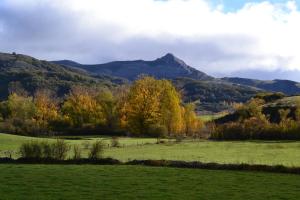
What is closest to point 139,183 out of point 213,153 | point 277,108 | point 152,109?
point 213,153

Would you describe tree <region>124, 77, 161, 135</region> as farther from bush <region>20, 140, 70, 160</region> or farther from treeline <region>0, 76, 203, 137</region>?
bush <region>20, 140, 70, 160</region>

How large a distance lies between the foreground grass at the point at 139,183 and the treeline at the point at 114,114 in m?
79.5

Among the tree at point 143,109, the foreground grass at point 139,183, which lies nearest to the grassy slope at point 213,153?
the foreground grass at point 139,183

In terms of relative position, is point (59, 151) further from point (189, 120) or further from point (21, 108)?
point (21, 108)

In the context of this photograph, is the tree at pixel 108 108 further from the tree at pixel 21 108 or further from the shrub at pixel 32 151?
the shrub at pixel 32 151

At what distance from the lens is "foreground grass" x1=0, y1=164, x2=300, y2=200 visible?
80.4ft

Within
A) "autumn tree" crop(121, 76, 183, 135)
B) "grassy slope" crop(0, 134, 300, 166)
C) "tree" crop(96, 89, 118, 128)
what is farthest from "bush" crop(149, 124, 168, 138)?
"grassy slope" crop(0, 134, 300, 166)

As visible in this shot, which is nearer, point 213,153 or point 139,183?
point 139,183

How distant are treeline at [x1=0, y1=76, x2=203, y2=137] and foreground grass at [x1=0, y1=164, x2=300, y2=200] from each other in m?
79.5

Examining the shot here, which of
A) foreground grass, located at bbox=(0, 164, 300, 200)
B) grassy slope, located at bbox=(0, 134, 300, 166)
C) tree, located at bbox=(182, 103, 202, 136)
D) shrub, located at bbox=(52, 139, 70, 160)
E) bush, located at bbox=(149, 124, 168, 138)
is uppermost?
tree, located at bbox=(182, 103, 202, 136)

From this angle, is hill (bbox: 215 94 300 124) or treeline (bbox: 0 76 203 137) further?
hill (bbox: 215 94 300 124)

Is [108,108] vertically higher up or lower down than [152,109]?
higher up

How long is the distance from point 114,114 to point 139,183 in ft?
360

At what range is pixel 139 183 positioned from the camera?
94.2 ft
